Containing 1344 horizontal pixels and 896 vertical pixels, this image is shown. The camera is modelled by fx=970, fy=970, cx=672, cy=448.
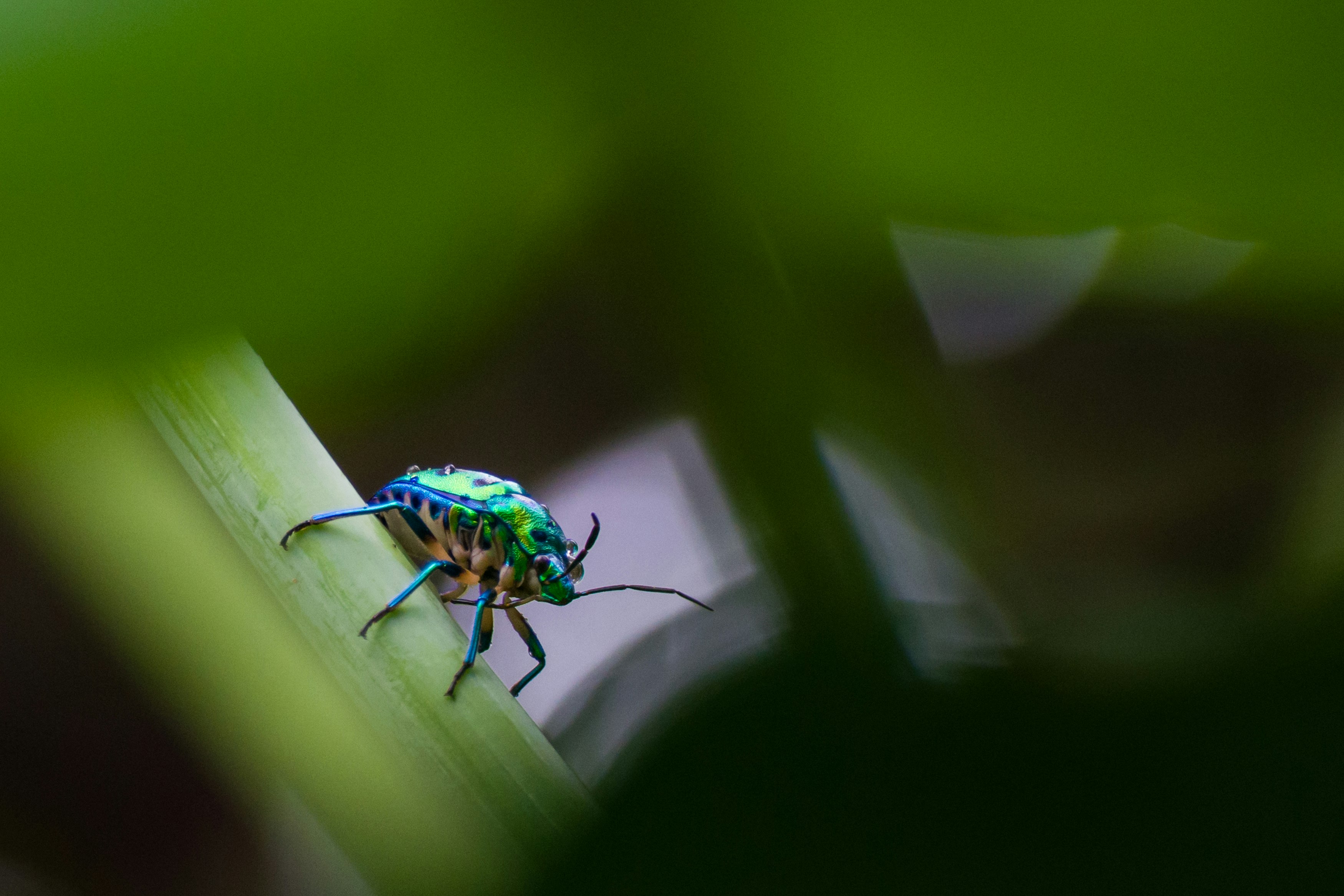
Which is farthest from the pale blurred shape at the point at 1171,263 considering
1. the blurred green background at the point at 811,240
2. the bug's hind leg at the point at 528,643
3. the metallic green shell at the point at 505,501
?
the metallic green shell at the point at 505,501

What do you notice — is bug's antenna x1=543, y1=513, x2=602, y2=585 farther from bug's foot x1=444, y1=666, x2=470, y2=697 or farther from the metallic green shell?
bug's foot x1=444, y1=666, x2=470, y2=697

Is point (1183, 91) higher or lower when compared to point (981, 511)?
higher

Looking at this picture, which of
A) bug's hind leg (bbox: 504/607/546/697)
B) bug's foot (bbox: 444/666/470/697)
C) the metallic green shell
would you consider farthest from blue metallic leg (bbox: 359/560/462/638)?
the metallic green shell

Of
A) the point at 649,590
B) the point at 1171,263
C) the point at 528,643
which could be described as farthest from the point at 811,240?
the point at 528,643

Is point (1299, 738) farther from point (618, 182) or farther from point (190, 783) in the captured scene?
point (190, 783)

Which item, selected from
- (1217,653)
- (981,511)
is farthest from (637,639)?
(1217,653)

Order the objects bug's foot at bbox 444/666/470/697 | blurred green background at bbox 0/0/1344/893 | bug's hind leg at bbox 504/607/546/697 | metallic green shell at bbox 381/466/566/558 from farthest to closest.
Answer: metallic green shell at bbox 381/466/566/558 → bug's hind leg at bbox 504/607/546/697 → bug's foot at bbox 444/666/470/697 → blurred green background at bbox 0/0/1344/893
